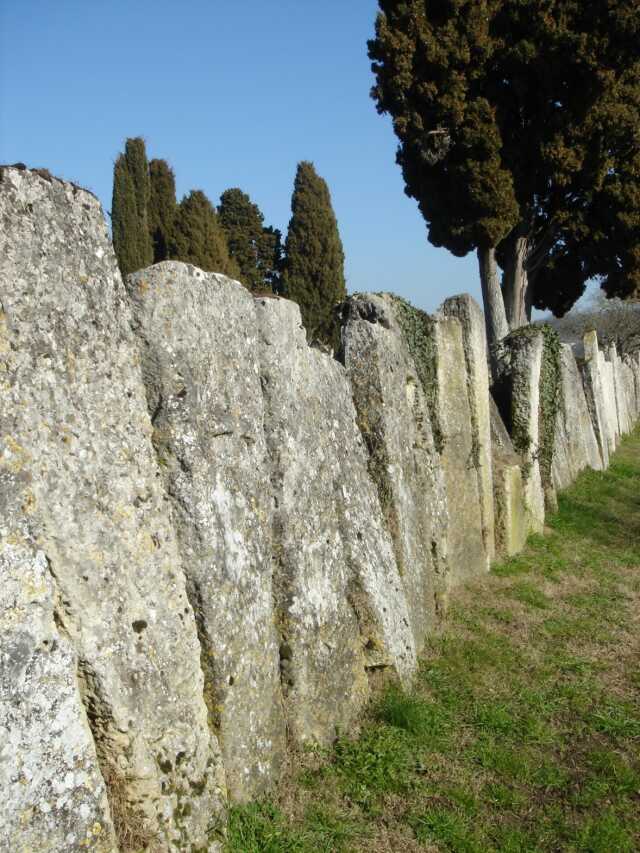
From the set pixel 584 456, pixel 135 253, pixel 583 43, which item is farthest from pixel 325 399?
pixel 135 253

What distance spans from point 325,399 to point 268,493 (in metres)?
0.96

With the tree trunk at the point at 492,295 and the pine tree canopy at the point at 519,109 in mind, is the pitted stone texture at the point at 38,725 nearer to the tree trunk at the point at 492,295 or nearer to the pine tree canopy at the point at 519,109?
the pine tree canopy at the point at 519,109

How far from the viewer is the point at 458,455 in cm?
717

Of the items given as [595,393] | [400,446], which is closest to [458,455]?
[400,446]

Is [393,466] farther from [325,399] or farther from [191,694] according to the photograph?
[191,694]

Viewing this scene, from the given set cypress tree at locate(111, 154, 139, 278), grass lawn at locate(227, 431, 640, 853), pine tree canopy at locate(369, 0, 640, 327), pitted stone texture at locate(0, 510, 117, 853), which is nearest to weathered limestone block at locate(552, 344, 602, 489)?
grass lawn at locate(227, 431, 640, 853)

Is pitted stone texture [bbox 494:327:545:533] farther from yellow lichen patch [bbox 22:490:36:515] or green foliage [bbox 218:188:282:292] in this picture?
green foliage [bbox 218:188:282:292]

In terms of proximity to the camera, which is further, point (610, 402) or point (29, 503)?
point (610, 402)

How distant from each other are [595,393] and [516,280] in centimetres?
749

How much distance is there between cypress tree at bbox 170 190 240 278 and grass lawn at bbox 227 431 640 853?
23.8 m

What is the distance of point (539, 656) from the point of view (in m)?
5.49

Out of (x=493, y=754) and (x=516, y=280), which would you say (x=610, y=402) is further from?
(x=493, y=754)

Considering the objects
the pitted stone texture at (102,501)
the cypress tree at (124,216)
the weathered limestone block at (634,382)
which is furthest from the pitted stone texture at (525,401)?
the cypress tree at (124,216)

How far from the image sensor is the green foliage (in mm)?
37031
